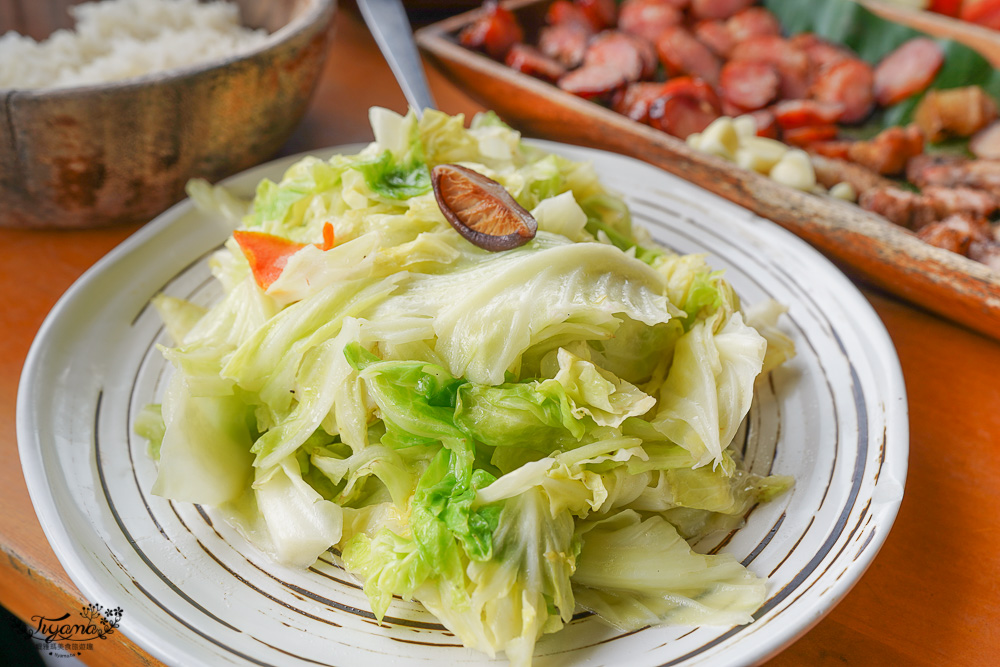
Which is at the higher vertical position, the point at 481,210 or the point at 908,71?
the point at 481,210

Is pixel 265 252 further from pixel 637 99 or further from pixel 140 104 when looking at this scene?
pixel 637 99

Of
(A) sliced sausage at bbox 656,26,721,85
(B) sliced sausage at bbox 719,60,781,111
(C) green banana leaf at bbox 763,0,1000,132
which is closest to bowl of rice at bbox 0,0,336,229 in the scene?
(A) sliced sausage at bbox 656,26,721,85

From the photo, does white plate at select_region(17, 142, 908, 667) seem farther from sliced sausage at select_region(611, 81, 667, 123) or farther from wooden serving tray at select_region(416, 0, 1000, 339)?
sliced sausage at select_region(611, 81, 667, 123)

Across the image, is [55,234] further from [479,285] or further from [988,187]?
[988,187]

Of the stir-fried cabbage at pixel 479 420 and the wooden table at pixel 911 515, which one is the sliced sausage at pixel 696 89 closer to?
the wooden table at pixel 911 515

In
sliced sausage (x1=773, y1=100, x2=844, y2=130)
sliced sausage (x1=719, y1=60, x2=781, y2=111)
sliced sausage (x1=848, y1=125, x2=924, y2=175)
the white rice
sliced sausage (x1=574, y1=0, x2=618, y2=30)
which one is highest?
the white rice

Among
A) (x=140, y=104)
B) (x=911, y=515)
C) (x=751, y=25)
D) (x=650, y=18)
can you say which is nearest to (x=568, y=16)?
(x=650, y=18)

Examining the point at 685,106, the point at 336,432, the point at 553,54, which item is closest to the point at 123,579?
the point at 336,432

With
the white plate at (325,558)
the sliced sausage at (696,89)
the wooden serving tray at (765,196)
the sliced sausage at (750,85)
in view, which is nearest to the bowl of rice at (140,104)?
the white plate at (325,558)
